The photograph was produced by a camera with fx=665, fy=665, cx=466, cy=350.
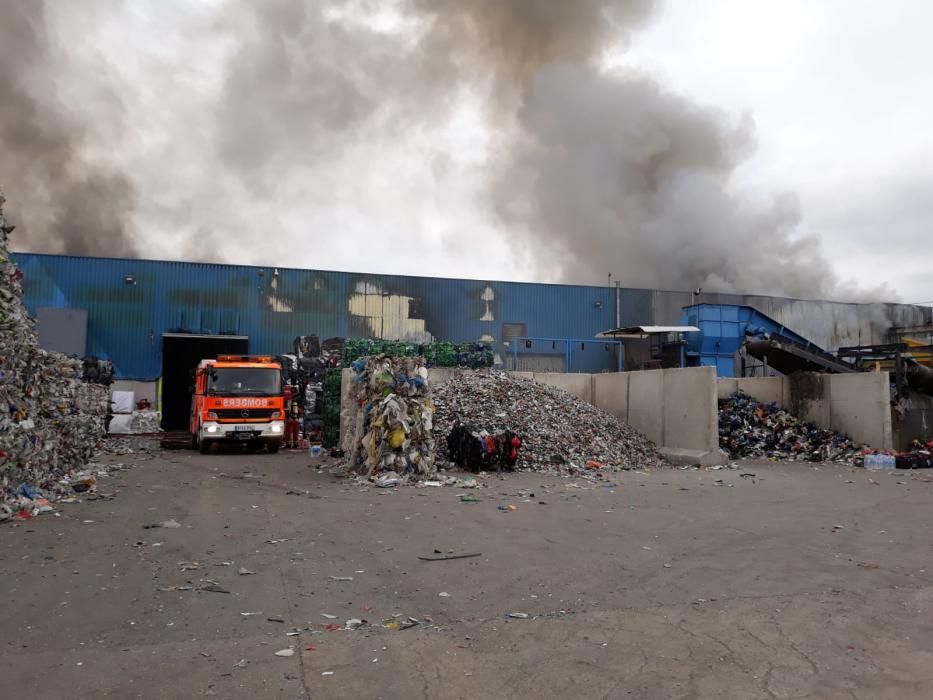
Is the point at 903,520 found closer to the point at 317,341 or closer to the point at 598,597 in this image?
the point at 598,597

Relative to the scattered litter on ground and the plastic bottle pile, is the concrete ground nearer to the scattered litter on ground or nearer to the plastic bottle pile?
the scattered litter on ground

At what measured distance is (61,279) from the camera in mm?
27453

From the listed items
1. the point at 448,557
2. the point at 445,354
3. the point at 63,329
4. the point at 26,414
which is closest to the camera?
the point at 448,557

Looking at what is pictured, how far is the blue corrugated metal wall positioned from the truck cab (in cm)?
1114

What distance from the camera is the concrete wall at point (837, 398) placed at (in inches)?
678

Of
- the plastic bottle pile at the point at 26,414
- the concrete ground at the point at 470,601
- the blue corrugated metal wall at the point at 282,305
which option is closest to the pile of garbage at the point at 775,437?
the concrete ground at the point at 470,601

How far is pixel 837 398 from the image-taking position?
18.5 metres

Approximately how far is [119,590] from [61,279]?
26.6 meters

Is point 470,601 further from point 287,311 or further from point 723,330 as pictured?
point 287,311

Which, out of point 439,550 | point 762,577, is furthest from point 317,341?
point 762,577

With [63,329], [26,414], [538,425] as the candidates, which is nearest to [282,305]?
[63,329]

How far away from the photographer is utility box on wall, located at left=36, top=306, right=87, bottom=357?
2614cm

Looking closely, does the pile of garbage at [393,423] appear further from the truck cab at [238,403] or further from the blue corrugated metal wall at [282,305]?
the blue corrugated metal wall at [282,305]

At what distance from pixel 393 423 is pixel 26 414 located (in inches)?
230
